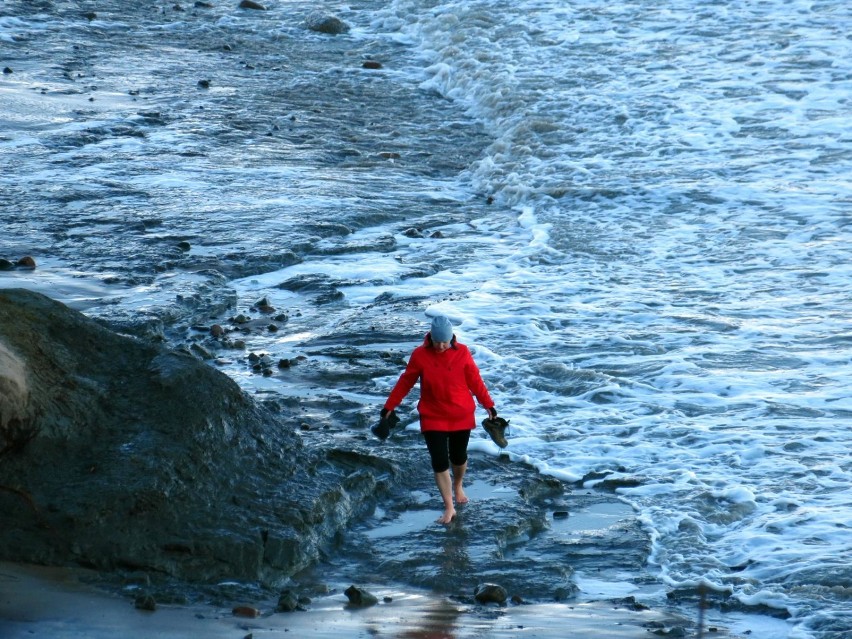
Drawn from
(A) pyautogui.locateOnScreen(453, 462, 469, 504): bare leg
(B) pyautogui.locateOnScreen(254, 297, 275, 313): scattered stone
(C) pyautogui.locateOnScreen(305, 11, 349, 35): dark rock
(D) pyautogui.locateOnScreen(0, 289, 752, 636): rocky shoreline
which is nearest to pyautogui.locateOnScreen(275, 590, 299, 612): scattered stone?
(D) pyautogui.locateOnScreen(0, 289, 752, 636): rocky shoreline

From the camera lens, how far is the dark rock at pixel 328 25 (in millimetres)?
25312

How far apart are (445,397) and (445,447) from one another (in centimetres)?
32

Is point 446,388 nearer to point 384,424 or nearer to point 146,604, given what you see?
point 384,424

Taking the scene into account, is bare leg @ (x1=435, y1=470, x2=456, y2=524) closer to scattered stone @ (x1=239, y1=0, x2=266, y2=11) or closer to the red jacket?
the red jacket

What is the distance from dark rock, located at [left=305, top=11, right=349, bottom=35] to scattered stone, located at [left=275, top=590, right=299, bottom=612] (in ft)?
66.9

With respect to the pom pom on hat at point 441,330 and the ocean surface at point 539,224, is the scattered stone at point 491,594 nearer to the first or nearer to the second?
the ocean surface at point 539,224

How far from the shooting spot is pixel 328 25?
25359 mm

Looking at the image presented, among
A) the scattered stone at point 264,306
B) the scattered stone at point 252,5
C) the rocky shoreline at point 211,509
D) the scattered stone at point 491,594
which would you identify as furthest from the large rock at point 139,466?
the scattered stone at point 252,5

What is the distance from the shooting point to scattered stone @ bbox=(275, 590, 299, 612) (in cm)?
622

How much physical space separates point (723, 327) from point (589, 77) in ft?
34.0

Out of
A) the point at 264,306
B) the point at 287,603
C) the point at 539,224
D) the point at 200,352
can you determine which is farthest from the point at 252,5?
the point at 287,603

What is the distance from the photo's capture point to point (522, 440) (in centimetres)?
898

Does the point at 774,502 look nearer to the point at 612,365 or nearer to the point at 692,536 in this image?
the point at 692,536

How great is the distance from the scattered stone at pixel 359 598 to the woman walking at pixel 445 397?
1.34 meters
